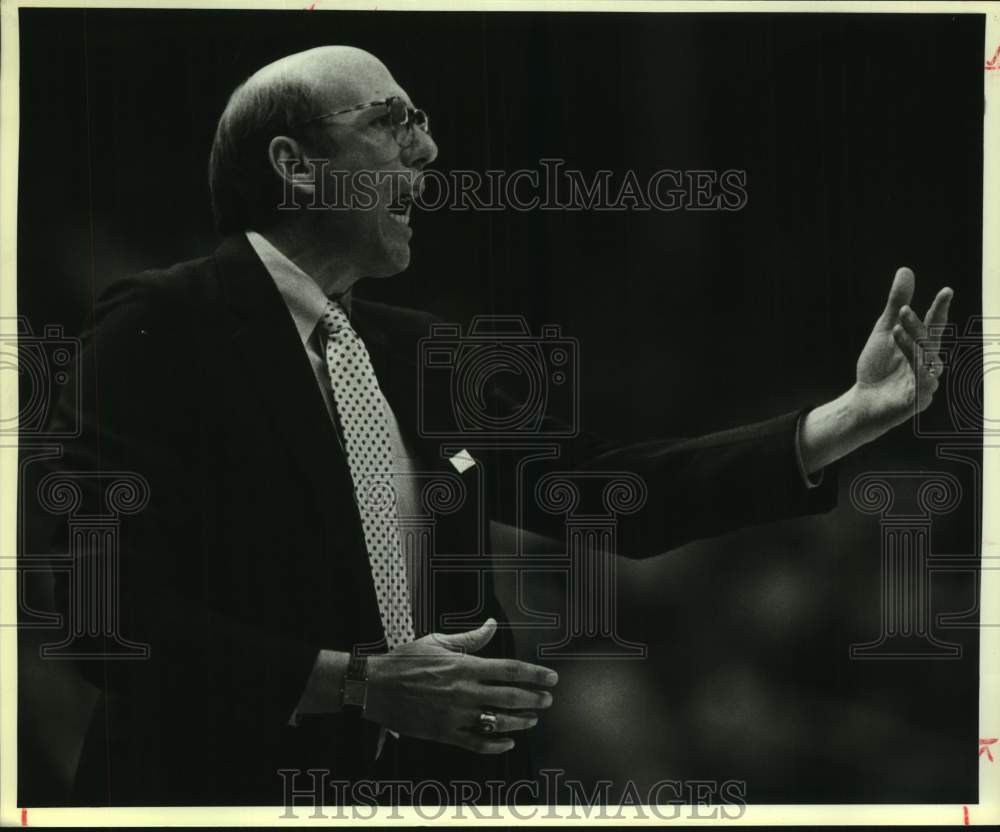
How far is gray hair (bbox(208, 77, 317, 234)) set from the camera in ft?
10.3

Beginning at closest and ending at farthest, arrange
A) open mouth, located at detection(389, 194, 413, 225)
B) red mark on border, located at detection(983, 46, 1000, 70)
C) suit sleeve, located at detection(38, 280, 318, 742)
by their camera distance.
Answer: suit sleeve, located at detection(38, 280, 318, 742) < open mouth, located at detection(389, 194, 413, 225) < red mark on border, located at detection(983, 46, 1000, 70)

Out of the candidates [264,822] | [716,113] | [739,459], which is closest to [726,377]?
[739,459]

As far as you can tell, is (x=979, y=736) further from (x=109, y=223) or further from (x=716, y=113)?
(x=109, y=223)

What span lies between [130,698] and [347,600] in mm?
641

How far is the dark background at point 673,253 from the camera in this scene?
126 inches

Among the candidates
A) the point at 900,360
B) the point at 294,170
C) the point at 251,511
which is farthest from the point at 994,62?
the point at 251,511

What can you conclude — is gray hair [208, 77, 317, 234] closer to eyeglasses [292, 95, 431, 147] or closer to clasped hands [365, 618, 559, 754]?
eyeglasses [292, 95, 431, 147]

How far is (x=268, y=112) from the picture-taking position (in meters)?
3.14

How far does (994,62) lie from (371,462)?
2.03 metres

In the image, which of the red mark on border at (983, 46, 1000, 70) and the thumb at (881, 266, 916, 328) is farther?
the red mark on border at (983, 46, 1000, 70)

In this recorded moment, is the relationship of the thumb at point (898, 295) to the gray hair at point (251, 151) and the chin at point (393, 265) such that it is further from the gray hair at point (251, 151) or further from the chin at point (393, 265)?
the gray hair at point (251, 151)

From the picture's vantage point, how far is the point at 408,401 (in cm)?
320

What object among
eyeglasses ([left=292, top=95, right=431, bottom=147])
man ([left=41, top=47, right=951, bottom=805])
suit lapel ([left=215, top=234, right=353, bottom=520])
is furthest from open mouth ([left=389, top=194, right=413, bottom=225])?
suit lapel ([left=215, top=234, right=353, bottom=520])

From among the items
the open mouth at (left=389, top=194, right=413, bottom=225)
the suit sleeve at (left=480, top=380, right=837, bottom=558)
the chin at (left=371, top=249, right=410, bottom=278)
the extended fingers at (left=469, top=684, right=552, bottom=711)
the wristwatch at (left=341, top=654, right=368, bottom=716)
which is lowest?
the extended fingers at (left=469, top=684, right=552, bottom=711)
